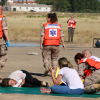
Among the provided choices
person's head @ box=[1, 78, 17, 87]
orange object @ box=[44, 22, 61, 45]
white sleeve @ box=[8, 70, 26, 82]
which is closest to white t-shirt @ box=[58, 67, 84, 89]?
white sleeve @ box=[8, 70, 26, 82]

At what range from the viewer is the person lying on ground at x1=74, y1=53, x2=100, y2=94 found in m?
6.75

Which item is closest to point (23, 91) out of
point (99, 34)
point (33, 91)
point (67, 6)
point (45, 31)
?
point (33, 91)

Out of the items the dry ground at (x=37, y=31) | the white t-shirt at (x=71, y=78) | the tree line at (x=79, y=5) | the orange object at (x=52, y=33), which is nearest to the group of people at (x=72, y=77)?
the white t-shirt at (x=71, y=78)

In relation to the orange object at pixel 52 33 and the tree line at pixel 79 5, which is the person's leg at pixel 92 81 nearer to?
the orange object at pixel 52 33

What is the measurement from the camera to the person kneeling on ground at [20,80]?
7.31 m

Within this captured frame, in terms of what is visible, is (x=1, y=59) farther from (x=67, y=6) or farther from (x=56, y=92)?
(x=67, y=6)

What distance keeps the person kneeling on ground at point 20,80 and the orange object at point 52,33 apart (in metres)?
1.71

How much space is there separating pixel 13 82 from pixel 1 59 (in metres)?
1.52

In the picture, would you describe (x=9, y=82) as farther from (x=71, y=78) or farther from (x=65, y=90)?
(x=71, y=78)

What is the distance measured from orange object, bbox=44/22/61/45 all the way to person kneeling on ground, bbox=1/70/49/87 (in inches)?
67.4

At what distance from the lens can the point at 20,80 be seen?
746 cm

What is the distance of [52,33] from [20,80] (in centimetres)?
203

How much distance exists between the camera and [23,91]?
700cm

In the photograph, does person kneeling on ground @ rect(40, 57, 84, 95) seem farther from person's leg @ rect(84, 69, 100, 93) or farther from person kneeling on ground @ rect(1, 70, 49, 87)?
person kneeling on ground @ rect(1, 70, 49, 87)
